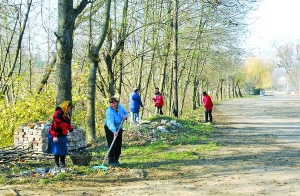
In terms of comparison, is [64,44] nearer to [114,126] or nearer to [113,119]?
[113,119]

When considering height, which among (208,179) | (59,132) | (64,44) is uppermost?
(64,44)

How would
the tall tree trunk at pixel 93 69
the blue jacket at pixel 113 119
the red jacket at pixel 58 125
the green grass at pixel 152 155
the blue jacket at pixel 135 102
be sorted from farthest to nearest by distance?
the blue jacket at pixel 135 102 → the tall tree trunk at pixel 93 69 → the blue jacket at pixel 113 119 → the red jacket at pixel 58 125 → the green grass at pixel 152 155

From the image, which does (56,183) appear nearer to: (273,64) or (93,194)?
(93,194)

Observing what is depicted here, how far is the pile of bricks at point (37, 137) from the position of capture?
13.3m

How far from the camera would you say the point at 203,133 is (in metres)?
18.3

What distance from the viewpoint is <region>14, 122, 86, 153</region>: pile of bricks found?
43.6ft

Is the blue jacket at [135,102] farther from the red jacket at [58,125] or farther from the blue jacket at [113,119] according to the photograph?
the red jacket at [58,125]

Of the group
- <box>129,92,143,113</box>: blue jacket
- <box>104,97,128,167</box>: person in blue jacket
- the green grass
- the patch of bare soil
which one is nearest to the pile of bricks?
the green grass

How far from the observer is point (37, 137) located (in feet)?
44.0

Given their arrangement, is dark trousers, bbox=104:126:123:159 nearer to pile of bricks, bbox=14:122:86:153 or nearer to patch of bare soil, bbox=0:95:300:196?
patch of bare soil, bbox=0:95:300:196

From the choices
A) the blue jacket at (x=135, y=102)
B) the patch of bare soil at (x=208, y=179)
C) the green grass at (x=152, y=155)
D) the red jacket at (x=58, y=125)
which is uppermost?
the blue jacket at (x=135, y=102)

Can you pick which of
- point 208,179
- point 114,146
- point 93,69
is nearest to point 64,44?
point 114,146

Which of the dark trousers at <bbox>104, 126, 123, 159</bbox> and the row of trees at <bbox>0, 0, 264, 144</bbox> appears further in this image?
the row of trees at <bbox>0, 0, 264, 144</bbox>

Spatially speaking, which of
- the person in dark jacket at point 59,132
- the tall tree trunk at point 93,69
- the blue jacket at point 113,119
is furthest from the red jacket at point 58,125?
the tall tree trunk at point 93,69
